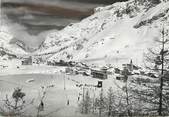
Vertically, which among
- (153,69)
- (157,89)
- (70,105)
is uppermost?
(153,69)

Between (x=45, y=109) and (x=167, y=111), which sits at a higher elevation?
(x=167, y=111)

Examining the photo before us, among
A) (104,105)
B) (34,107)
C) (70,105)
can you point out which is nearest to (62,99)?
(70,105)

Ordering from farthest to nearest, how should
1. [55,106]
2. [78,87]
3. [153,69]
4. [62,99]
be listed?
[78,87] → [62,99] → [55,106] → [153,69]

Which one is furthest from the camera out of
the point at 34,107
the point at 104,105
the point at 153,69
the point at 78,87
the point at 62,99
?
the point at 78,87

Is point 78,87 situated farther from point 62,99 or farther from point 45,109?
point 45,109

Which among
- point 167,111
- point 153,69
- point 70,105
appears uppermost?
point 153,69

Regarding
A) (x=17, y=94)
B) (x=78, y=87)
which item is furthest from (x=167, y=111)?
(x=78, y=87)

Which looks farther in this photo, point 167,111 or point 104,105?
point 104,105

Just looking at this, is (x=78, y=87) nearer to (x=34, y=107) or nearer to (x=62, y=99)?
(x=62, y=99)

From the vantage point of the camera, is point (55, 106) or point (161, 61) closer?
point (161, 61)
